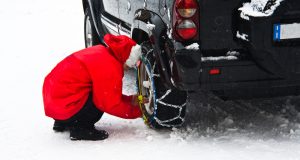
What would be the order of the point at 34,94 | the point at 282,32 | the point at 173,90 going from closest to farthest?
the point at 282,32 → the point at 173,90 → the point at 34,94

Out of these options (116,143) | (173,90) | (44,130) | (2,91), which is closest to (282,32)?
(173,90)

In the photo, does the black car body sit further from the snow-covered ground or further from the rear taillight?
the snow-covered ground

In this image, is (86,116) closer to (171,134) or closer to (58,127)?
(58,127)

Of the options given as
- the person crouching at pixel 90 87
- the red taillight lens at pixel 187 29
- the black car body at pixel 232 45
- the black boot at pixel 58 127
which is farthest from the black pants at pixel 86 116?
the red taillight lens at pixel 187 29

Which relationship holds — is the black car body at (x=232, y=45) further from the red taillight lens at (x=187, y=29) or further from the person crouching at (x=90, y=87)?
the person crouching at (x=90, y=87)

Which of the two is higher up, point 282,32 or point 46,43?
point 282,32

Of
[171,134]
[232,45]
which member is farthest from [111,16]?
[232,45]

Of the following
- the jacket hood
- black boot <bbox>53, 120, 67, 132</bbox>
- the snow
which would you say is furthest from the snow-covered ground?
the snow

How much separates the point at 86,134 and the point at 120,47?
78 centimetres

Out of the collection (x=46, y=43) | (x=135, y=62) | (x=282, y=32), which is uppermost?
(x=282, y=32)

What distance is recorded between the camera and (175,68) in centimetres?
393

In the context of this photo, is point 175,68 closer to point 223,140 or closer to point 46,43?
point 223,140

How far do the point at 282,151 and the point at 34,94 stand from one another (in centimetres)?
313

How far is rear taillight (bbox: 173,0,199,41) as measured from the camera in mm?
3799
